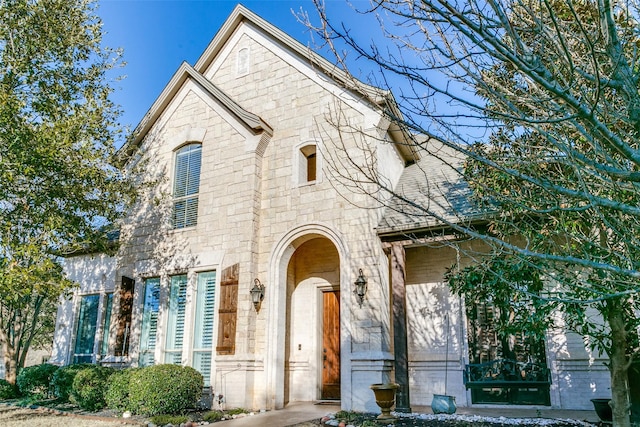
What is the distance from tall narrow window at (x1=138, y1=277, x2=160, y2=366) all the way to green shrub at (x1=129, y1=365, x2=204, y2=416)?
214 centimetres

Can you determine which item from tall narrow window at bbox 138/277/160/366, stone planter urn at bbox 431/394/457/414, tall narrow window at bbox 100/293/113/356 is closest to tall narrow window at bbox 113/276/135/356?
tall narrow window at bbox 138/277/160/366

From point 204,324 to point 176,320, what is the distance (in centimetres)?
88

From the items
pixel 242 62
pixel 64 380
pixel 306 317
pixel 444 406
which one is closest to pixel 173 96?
pixel 242 62

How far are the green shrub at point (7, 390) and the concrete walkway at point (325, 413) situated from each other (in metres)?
7.63

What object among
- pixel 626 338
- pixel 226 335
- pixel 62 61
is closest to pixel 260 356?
pixel 226 335

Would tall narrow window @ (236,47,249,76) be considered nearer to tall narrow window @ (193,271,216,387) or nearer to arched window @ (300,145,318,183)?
arched window @ (300,145,318,183)

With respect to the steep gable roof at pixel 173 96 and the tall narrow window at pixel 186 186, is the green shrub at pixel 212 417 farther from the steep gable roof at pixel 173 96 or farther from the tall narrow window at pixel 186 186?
the steep gable roof at pixel 173 96

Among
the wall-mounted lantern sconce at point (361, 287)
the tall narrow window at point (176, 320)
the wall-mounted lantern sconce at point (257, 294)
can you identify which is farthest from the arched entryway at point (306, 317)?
the tall narrow window at point (176, 320)

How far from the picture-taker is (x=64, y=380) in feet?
37.4

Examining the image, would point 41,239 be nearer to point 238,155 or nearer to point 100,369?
point 100,369

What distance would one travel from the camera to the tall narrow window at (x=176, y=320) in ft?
37.8

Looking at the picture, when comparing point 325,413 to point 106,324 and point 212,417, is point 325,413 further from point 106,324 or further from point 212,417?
point 106,324

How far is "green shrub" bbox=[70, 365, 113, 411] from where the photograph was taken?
10477 millimetres

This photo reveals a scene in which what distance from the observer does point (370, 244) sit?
10.2 meters
